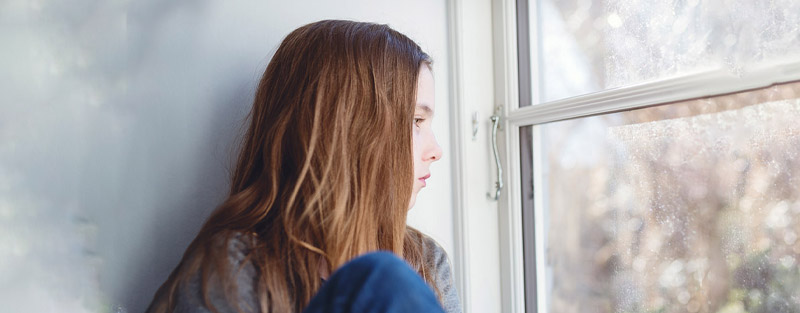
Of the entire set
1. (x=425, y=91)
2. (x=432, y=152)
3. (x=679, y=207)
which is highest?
(x=425, y=91)

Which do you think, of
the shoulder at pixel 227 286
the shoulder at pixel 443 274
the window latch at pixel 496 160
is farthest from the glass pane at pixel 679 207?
the shoulder at pixel 227 286

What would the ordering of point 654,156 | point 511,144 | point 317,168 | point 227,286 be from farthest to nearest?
point 511,144, point 654,156, point 317,168, point 227,286

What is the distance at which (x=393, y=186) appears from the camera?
844 millimetres

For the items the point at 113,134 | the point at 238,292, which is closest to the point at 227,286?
the point at 238,292

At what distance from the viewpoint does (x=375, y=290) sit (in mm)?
535

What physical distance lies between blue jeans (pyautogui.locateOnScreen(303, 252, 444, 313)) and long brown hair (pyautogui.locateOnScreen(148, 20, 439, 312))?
0.67 feet

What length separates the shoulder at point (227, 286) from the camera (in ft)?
2.28

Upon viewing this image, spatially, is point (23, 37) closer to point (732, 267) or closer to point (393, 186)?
point (393, 186)

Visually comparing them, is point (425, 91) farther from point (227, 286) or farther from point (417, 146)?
point (227, 286)

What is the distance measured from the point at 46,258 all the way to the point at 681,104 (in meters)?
1.03

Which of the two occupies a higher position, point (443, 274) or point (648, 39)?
point (648, 39)

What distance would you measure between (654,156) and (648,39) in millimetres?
199

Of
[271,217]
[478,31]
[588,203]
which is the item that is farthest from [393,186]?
[478,31]

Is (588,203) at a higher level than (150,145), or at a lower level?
lower
